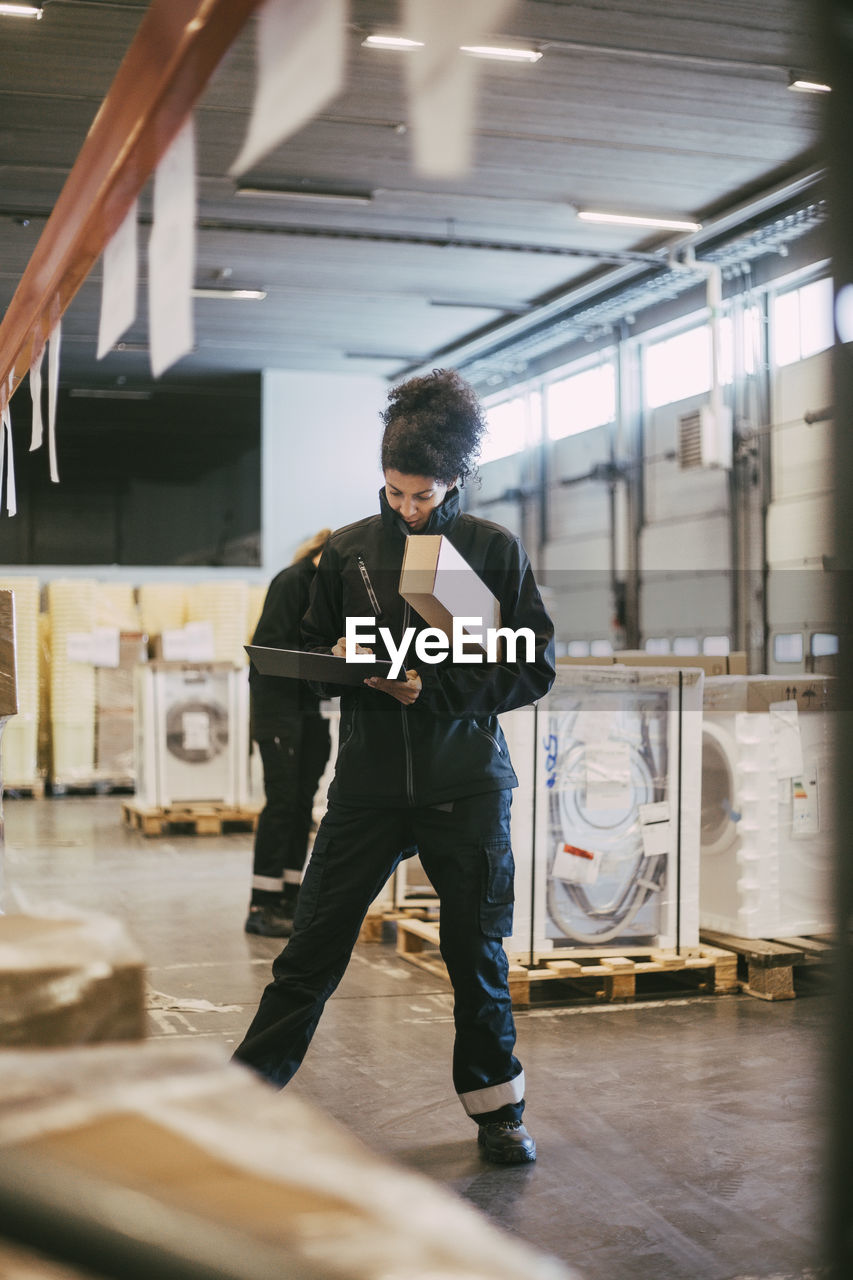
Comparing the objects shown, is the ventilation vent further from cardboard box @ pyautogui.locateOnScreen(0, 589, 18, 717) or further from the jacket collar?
the jacket collar

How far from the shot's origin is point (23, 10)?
28.7ft

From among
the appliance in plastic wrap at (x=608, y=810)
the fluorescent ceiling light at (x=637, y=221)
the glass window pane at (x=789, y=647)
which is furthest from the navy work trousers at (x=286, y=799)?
the fluorescent ceiling light at (x=637, y=221)

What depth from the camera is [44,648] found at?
14.9 meters

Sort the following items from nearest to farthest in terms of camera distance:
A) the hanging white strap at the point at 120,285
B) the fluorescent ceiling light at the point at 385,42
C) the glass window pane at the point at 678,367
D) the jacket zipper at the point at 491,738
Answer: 1. the hanging white strap at the point at 120,285
2. the jacket zipper at the point at 491,738
3. the fluorescent ceiling light at the point at 385,42
4. the glass window pane at the point at 678,367

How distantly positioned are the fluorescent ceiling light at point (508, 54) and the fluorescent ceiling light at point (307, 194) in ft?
10.3

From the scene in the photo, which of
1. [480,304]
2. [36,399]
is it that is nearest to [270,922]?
[36,399]

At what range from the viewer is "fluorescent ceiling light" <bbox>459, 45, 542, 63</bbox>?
933cm

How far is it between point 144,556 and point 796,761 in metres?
14.5

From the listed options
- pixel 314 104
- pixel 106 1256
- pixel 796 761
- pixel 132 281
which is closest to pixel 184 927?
pixel 796 761

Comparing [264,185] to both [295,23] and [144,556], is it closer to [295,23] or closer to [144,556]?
[144,556]

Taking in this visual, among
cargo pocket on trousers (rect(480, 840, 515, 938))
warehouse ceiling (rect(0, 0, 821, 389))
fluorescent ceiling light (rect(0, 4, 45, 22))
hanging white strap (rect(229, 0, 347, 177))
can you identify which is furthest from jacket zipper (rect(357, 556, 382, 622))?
fluorescent ceiling light (rect(0, 4, 45, 22))

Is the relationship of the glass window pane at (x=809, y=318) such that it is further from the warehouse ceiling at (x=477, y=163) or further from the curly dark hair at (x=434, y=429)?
the curly dark hair at (x=434, y=429)

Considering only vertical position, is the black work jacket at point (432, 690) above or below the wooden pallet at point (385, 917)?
above

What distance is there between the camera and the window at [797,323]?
40.8 ft
